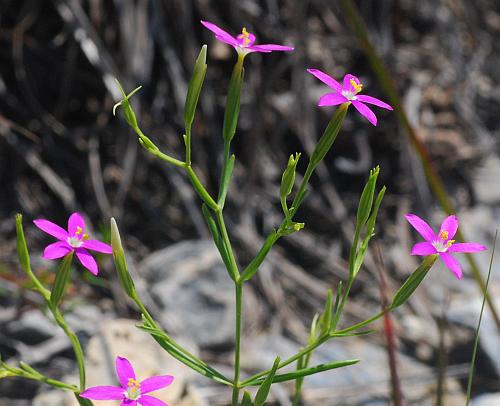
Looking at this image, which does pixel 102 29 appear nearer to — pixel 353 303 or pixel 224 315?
pixel 224 315

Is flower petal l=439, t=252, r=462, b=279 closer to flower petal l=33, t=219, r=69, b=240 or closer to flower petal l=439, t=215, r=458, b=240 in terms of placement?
flower petal l=439, t=215, r=458, b=240

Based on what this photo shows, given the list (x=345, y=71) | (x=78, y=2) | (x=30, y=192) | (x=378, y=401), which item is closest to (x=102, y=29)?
(x=78, y=2)

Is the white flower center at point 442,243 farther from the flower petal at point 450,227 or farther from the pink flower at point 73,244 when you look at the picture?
the pink flower at point 73,244

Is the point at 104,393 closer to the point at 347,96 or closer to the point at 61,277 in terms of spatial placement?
the point at 61,277

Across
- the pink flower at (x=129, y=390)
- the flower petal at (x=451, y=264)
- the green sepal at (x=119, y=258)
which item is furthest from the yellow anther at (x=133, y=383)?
the flower petal at (x=451, y=264)

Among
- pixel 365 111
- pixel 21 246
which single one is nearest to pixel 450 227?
pixel 365 111
